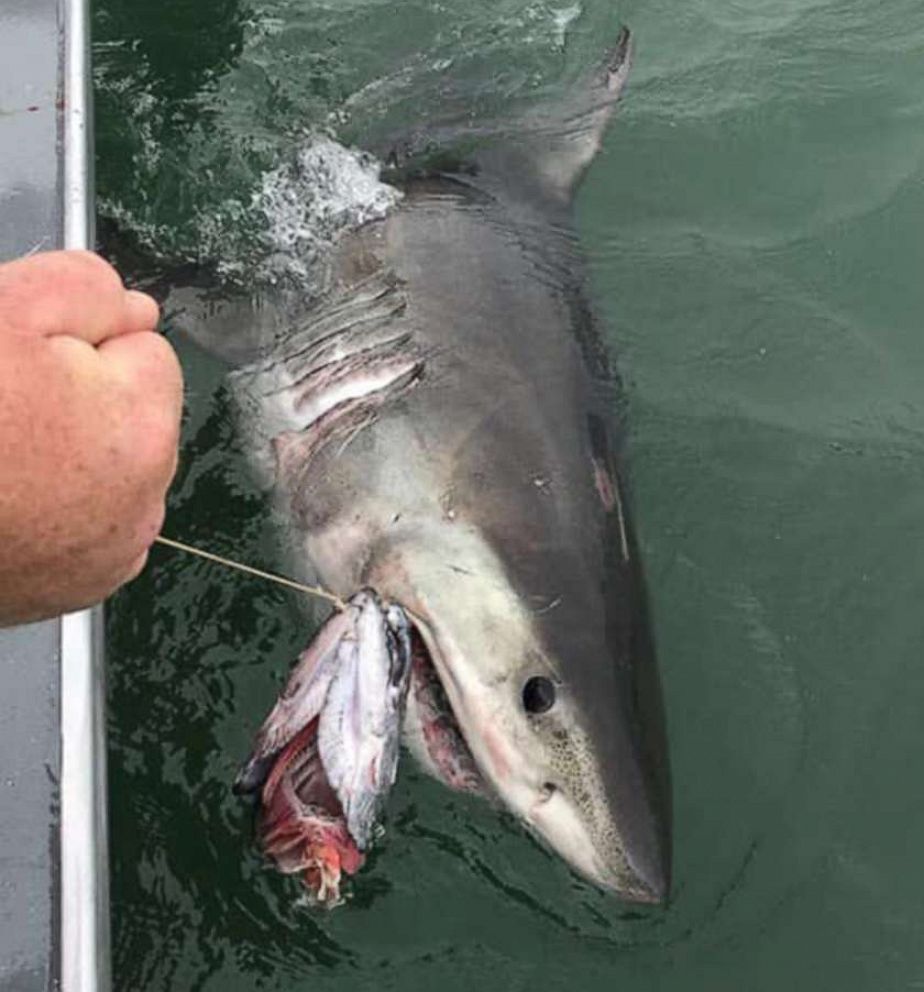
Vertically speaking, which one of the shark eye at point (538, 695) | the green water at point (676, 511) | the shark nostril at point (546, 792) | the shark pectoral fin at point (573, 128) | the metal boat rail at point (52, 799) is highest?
the metal boat rail at point (52, 799)

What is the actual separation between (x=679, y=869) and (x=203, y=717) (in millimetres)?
1001

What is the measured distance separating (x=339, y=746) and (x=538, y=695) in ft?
1.17

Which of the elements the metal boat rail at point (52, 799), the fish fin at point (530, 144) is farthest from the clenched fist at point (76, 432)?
the fish fin at point (530, 144)

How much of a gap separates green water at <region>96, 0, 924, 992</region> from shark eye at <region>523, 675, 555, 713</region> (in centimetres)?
40

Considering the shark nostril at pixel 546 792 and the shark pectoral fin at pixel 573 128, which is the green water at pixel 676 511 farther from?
the shark nostril at pixel 546 792

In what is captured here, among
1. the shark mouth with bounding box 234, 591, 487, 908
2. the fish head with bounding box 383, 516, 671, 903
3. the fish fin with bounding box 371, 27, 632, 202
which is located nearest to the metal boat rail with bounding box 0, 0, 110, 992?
the shark mouth with bounding box 234, 591, 487, 908

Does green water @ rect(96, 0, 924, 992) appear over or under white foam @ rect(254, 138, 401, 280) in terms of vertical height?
under

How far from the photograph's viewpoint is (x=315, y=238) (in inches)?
149

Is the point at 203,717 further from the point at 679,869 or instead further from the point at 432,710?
the point at 679,869

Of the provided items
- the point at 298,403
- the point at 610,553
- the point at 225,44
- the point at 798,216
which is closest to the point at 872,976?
the point at 610,553

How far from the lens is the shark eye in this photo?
254 centimetres

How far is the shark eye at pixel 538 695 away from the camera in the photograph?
2.54 meters

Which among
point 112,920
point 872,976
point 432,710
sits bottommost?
point 872,976

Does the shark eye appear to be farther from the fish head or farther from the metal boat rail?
the metal boat rail
